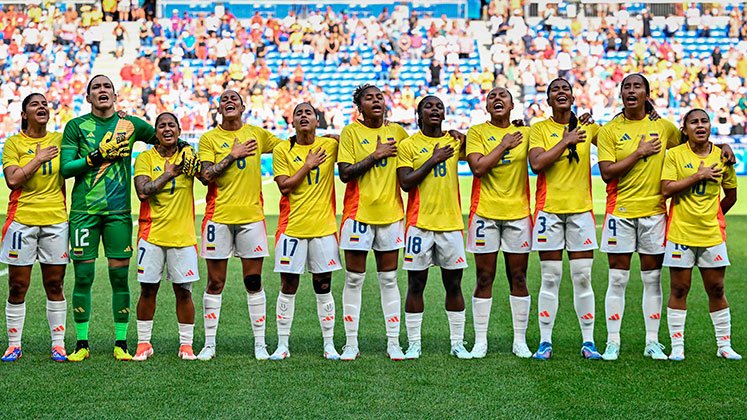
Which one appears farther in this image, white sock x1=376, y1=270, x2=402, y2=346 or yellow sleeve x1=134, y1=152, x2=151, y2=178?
white sock x1=376, y1=270, x2=402, y2=346

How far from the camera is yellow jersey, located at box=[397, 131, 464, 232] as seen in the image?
727 cm

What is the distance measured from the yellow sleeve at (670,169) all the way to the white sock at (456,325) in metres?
1.69

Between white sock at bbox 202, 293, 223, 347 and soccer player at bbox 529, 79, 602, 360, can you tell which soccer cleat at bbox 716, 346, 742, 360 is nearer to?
soccer player at bbox 529, 79, 602, 360

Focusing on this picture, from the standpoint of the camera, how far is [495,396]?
6.27 meters

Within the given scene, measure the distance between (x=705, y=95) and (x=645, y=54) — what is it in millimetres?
2585

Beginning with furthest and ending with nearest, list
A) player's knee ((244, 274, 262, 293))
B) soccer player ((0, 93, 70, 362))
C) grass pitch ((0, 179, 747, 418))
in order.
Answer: player's knee ((244, 274, 262, 293)) < soccer player ((0, 93, 70, 362)) < grass pitch ((0, 179, 747, 418))

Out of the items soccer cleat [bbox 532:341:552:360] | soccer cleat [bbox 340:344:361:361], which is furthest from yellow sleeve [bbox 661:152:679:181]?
soccer cleat [bbox 340:344:361:361]

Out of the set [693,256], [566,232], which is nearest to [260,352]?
[566,232]

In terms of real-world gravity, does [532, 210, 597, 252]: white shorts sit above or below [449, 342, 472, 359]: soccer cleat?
above

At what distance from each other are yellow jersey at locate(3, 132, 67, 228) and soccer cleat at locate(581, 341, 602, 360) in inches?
149

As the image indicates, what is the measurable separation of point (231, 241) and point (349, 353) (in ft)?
3.80

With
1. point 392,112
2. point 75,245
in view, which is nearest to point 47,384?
point 75,245

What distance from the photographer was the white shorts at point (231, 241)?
24.2ft

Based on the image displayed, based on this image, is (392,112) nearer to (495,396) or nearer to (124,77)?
(124,77)
